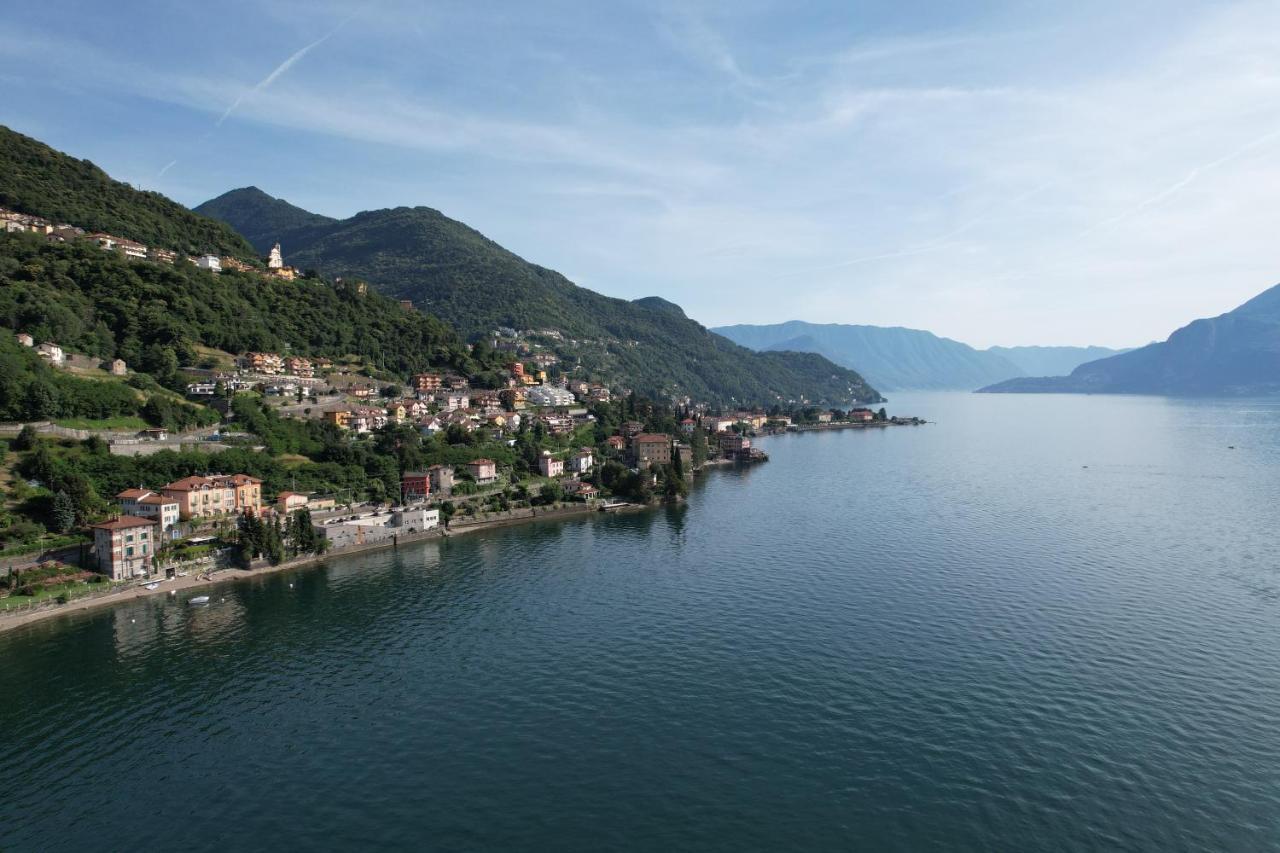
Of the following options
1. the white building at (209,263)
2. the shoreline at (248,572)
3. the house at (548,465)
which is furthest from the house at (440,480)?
the white building at (209,263)

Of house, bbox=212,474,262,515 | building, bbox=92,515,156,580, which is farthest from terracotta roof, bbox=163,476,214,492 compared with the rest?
building, bbox=92,515,156,580

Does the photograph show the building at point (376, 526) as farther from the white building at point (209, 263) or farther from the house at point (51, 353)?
the white building at point (209, 263)

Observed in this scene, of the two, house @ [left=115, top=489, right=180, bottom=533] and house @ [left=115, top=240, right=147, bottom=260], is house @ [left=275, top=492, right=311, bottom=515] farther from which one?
house @ [left=115, top=240, right=147, bottom=260]

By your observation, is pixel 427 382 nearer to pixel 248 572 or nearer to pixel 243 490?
pixel 243 490

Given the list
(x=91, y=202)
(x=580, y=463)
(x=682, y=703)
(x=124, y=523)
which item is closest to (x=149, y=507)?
(x=124, y=523)

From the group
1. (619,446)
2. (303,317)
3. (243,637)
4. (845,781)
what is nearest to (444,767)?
(845,781)

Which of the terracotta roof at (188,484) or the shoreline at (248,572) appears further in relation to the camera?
the terracotta roof at (188,484)
